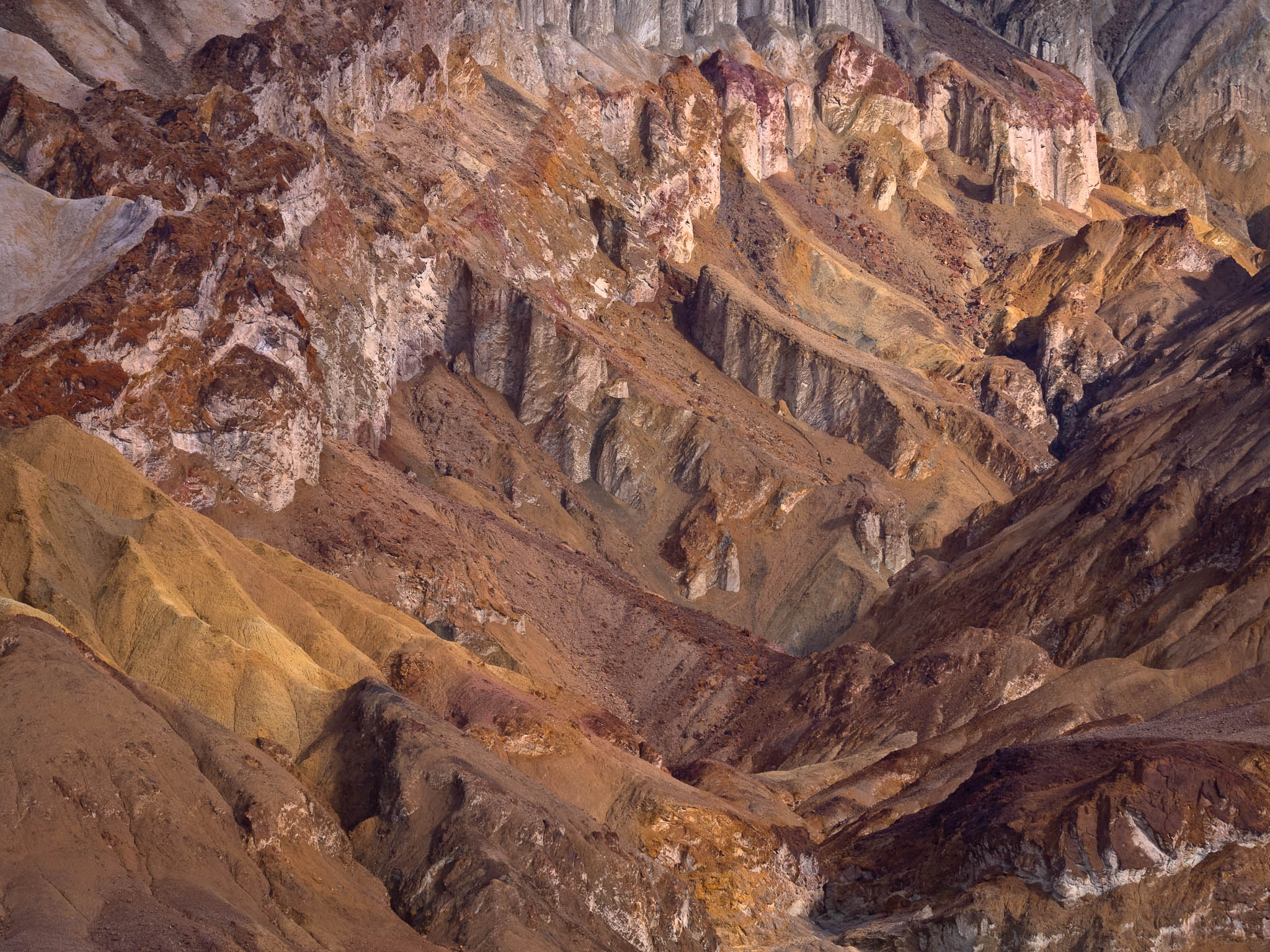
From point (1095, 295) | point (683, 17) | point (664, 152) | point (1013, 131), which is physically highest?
point (1013, 131)

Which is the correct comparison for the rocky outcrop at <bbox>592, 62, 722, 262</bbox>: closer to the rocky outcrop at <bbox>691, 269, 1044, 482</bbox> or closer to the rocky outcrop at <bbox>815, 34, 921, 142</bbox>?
the rocky outcrop at <bbox>691, 269, 1044, 482</bbox>

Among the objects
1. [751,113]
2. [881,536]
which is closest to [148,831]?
[881,536]

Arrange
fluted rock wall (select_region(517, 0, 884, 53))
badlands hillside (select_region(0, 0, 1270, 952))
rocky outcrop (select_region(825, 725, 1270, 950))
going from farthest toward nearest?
fluted rock wall (select_region(517, 0, 884, 53)), rocky outcrop (select_region(825, 725, 1270, 950)), badlands hillside (select_region(0, 0, 1270, 952))

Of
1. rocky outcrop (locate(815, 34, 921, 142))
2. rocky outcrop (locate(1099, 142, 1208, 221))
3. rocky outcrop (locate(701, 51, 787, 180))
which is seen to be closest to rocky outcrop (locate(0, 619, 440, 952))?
rocky outcrop (locate(701, 51, 787, 180))

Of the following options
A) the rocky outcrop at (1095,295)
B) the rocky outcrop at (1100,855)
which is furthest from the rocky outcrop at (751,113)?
the rocky outcrop at (1100,855)

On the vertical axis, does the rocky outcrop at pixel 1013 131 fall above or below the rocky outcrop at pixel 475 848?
above

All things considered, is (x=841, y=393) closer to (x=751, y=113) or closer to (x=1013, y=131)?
(x=751, y=113)

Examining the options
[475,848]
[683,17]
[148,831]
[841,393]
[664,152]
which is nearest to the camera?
[148,831]

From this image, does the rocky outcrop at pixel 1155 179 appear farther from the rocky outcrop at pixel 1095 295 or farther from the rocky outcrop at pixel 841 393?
the rocky outcrop at pixel 841 393
